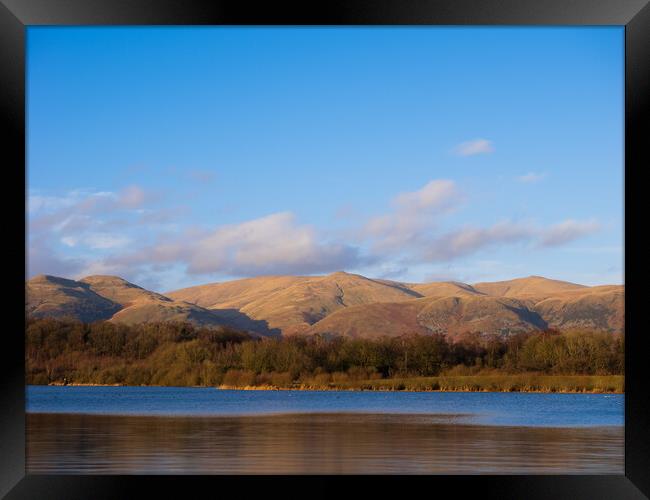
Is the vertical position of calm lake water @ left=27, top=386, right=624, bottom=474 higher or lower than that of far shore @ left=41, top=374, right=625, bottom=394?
higher

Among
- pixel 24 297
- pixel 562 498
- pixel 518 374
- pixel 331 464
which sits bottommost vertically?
pixel 518 374

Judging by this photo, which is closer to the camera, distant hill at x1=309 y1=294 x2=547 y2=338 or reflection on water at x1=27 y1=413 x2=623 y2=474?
reflection on water at x1=27 y1=413 x2=623 y2=474

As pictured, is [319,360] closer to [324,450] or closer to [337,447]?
[337,447]

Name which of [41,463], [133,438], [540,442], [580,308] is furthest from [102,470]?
[580,308]

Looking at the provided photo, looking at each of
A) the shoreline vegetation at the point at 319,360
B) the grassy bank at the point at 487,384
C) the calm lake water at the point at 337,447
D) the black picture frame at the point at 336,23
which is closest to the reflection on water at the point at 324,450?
the calm lake water at the point at 337,447

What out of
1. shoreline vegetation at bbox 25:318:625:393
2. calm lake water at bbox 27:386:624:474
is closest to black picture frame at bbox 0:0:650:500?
calm lake water at bbox 27:386:624:474

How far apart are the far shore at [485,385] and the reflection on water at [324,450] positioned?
80.9 feet

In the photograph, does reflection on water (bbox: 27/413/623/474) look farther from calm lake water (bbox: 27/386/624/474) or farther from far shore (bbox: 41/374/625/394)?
far shore (bbox: 41/374/625/394)

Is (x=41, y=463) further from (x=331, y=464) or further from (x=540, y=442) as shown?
(x=540, y=442)

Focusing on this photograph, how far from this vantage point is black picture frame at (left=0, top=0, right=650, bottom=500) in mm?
4793

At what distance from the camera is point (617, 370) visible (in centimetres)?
4422

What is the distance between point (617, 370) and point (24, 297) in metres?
42.8

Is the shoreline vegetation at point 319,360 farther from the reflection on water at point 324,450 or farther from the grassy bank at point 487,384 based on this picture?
the reflection on water at point 324,450

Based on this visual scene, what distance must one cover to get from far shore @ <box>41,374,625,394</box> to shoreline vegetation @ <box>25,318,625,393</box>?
0.06m
